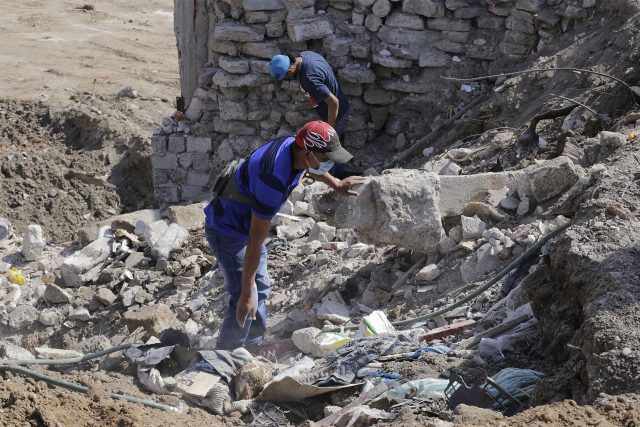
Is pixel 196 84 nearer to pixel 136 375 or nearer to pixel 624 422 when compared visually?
pixel 136 375

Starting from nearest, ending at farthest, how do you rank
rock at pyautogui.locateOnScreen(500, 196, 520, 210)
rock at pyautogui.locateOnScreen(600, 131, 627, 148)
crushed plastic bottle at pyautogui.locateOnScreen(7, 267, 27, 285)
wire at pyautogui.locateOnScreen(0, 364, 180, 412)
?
wire at pyautogui.locateOnScreen(0, 364, 180, 412)
rock at pyautogui.locateOnScreen(600, 131, 627, 148)
rock at pyautogui.locateOnScreen(500, 196, 520, 210)
crushed plastic bottle at pyautogui.locateOnScreen(7, 267, 27, 285)

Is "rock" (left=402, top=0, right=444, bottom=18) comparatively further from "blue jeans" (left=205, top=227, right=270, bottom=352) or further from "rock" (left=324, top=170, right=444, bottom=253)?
"blue jeans" (left=205, top=227, right=270, bottom=352)

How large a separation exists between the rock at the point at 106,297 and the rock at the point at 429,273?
2.81 m

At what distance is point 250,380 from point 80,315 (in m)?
3.04

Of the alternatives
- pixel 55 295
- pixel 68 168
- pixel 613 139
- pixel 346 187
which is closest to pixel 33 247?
pixel 55 295

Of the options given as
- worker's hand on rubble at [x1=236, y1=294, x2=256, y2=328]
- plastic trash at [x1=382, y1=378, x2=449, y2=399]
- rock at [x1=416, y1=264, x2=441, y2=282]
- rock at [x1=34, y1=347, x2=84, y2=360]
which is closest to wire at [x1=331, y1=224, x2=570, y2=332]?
rock at [x1=416, y1=264, x2=441, y2=282]

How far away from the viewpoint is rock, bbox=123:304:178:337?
260 inches

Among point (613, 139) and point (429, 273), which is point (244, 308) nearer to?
point (429, 273)

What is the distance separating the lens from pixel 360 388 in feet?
15.2

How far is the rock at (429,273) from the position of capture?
242 inches

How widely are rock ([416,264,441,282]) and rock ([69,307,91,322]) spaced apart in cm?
294

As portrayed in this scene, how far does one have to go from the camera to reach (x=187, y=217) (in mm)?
8477

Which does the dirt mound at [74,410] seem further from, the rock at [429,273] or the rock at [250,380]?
the rock at [429,273]

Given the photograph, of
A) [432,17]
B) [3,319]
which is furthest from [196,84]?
[3,319]
